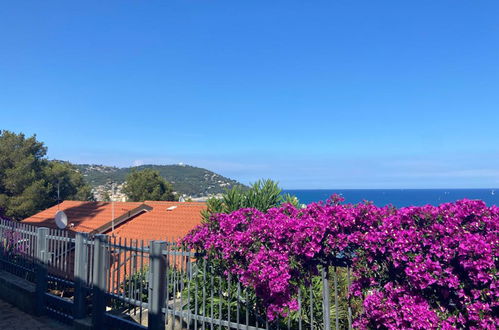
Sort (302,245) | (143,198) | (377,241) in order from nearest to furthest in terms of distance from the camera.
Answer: (377,241) → (302,245) → (143,198)

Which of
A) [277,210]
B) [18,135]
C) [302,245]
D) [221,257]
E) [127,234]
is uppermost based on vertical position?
[18,135]

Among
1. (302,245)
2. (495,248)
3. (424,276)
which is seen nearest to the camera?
(495,248)

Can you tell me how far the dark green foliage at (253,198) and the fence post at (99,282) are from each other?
551cm

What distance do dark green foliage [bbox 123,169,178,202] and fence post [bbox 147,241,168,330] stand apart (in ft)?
118

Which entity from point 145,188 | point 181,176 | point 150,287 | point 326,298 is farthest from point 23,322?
point 181,176

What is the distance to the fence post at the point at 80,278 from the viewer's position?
6.60 meters

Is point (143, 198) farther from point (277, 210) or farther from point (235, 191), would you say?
point (277, 210)

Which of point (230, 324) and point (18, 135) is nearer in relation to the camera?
point (230, 324)

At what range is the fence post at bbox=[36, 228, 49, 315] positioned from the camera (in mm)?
7324

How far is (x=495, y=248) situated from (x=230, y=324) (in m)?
3.16

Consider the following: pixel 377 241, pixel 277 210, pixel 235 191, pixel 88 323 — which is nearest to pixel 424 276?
pixel 377 241

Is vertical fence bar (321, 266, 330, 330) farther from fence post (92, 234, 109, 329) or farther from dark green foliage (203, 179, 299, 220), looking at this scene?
dark green foliage (203, 179, 299, 220)

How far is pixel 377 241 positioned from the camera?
11.9 feet

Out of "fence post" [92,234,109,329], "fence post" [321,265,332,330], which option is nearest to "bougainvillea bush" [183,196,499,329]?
"fence post" [321,265,332,330]
